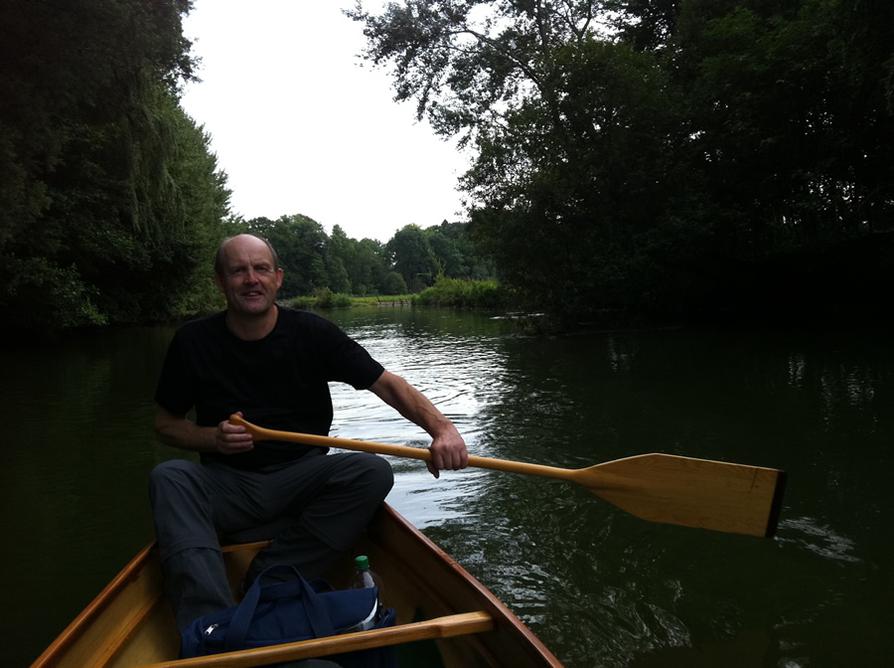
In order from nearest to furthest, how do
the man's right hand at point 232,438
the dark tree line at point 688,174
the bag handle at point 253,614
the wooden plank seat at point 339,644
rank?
the wooden plank seat at point 339,644 < the bag handle at point 253,614 < the man's right hand at point 232,438 < the dark tree line at point 688,174

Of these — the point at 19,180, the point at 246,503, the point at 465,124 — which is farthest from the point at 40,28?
the point at 465,124

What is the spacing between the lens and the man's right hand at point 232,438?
2527mm

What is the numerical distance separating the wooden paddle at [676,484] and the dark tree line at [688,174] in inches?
497

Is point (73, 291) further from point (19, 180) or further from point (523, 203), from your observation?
point (523, 203)

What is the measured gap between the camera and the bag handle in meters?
1.80

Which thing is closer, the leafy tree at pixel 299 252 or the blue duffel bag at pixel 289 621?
the blue duffel bag at pixel 289 621

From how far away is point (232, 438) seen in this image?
253 centimetres

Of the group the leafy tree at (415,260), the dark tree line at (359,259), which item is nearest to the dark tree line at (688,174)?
the dark tree line at (359,259)

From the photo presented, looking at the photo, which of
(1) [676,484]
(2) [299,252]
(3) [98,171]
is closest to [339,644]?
(1) [676,484]

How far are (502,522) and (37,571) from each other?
2.71 metres

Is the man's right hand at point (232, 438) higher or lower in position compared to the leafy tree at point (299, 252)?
lower

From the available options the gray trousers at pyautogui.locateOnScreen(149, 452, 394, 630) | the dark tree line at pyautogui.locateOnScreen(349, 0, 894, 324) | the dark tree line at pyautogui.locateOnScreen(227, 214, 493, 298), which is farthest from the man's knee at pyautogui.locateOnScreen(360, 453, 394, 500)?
the dark tree line at pyautogui.locateOnScreen(227, 214, 493, 298)

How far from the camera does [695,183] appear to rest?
50.9ft

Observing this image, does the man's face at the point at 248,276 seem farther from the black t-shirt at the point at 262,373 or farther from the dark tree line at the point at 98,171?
the dark tree line at the point at 98,171
